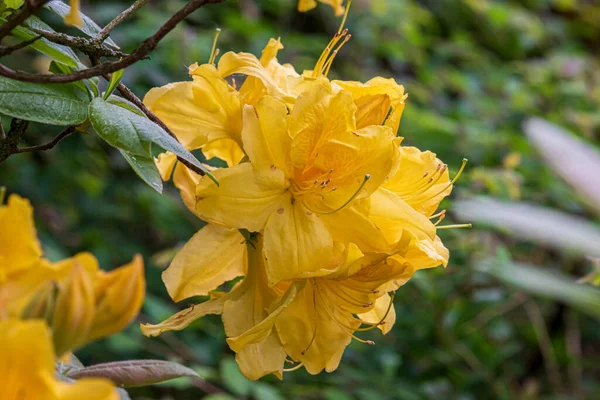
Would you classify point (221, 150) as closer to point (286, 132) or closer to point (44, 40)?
point (286, 132)

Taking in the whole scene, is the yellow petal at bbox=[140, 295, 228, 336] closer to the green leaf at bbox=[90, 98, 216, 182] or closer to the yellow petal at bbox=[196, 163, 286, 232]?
the yellow petal at bbox=[196, 163, 286, 232]

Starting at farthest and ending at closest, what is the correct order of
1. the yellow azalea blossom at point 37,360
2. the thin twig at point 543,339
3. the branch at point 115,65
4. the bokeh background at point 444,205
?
the thin twig at point 543,339 → the bokeh background at point 444,205 → the branch at point 115,65 → the yellow azalea blossom at point 37,360

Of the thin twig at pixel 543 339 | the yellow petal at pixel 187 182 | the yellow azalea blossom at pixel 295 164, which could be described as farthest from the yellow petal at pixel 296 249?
the thin twig at pixel 543 339

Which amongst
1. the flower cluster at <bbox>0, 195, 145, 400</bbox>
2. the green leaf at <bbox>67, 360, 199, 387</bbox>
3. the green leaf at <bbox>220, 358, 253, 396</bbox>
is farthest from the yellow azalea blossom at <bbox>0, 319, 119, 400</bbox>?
the green leaf at <bbox>220, 358, 253, 396</bbox>

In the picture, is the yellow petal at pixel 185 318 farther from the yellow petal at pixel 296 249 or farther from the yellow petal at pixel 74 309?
the yellow petal at pixel 74 309

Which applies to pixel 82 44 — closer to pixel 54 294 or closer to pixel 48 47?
pixel 48 47

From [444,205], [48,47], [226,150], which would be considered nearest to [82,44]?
[48,47]
